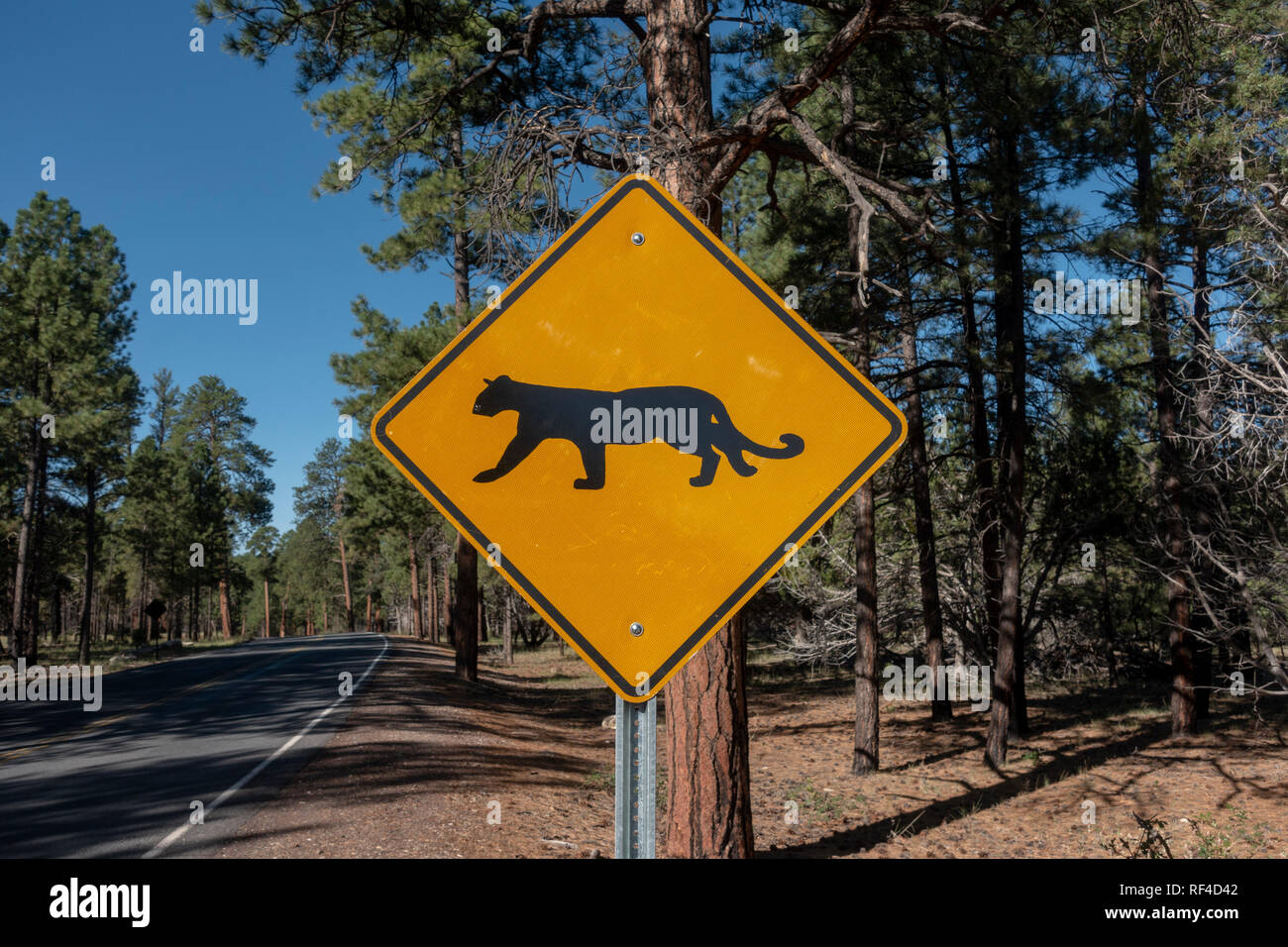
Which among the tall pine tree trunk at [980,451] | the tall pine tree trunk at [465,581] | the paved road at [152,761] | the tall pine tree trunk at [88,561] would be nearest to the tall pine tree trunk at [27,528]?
the tall pine tree trunk at [88,561]

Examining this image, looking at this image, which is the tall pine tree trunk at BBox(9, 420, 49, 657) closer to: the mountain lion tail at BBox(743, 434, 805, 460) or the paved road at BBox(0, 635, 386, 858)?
the paved road at BBox(0, 635, 386, 858)

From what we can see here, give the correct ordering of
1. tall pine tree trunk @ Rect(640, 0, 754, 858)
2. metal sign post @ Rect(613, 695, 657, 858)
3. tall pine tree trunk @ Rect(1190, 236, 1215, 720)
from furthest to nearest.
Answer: tall pine tree trunk @ Rect(1190, 236, 1215, 720)
tall pine tree trunk @ Rect(640, 0, 754, 858)
metal sign post @ Rect(613, 695, 657, 858)

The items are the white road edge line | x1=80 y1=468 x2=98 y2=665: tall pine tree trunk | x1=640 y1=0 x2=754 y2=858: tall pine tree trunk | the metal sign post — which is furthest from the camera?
x1=80 y1=468 x2=98 y2=665: tall pine tree trunk

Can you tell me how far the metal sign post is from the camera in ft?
6.34

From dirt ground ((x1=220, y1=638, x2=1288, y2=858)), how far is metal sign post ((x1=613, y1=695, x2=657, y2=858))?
15.3ft

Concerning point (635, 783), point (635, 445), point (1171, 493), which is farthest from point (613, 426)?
point (1171, 493)

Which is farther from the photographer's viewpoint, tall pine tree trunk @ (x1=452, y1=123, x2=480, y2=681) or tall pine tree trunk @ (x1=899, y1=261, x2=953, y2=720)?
tall pine tree trunk @ (x1=452, y1=123, x2=480, y2=681)

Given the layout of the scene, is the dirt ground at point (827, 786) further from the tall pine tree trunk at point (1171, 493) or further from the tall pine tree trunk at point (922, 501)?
the tall pine tree trunk at point (922, 501)

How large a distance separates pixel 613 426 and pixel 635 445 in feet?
0.24

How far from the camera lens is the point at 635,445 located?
6.81 feet

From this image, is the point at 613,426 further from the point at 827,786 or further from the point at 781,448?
the point at 827,786

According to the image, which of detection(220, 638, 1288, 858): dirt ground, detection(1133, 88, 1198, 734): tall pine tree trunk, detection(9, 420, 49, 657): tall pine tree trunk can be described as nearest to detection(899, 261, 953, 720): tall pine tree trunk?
detection(220, 638, 1288, 858): dirt ground

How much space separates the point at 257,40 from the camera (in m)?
7.32

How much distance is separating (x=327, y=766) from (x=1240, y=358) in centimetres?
1254
